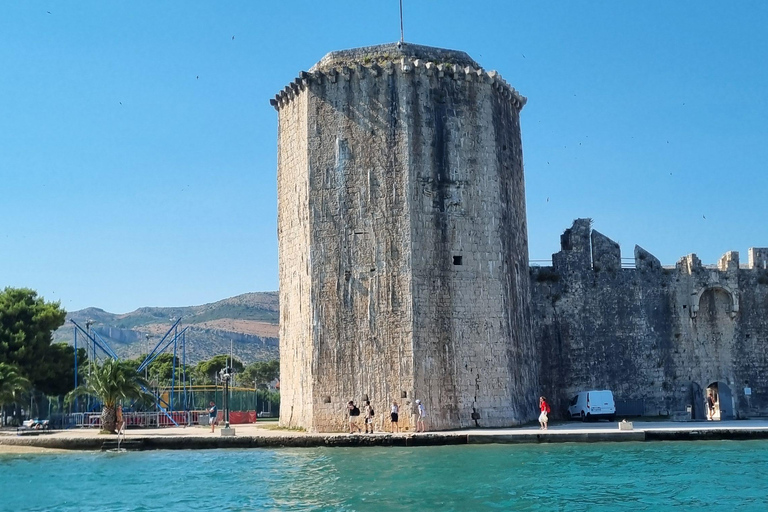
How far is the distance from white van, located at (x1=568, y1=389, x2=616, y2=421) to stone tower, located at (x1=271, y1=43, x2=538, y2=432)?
2586 millimetres

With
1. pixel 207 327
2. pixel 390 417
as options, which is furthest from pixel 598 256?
pixel 207 327

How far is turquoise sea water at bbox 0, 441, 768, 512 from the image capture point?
44.5 ft

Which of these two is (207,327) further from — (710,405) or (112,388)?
(112,388)

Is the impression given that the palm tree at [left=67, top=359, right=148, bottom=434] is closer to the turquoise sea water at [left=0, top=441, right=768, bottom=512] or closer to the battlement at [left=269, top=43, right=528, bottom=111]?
the turquoise sea water at [left=0, top=441, right=768, bottom=512]

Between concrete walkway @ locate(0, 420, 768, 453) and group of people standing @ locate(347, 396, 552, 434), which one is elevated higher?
group of people standing @ locate(347, 396, 552, 434)

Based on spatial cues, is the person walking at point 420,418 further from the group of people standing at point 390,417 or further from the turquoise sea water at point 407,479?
the turquoise sea water at point 407,479

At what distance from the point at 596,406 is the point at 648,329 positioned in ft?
11.0

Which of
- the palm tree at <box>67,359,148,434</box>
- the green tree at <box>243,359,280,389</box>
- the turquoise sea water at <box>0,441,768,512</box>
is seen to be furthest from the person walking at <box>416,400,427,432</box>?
the green tree at <box>243,359,280,389</box>

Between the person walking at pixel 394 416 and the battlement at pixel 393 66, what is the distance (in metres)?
8.30

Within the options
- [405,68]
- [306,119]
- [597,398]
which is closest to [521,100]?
[405,68]

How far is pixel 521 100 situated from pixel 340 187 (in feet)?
21.6

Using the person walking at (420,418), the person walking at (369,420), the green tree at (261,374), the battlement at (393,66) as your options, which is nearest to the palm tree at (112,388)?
the person walking at (369,420)

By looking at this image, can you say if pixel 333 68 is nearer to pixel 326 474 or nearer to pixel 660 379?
pixel 326 474

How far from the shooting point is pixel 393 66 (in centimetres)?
2336
